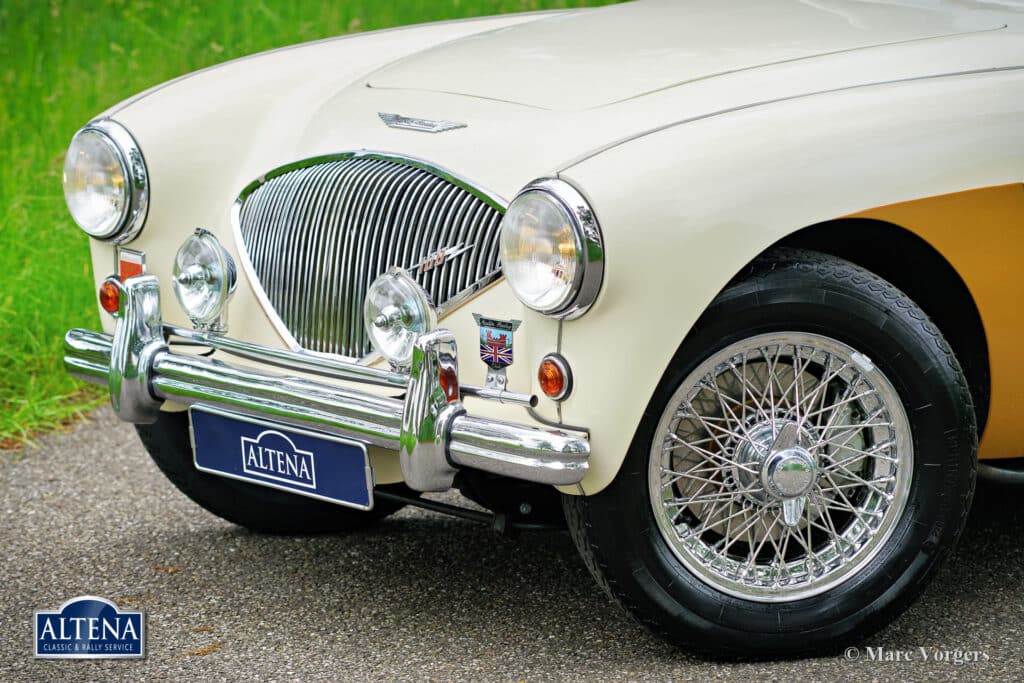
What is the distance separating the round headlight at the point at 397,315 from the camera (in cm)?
287

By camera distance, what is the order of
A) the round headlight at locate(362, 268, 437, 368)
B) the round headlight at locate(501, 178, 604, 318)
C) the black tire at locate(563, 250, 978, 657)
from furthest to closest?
the round headlight at locate(362, 268, 437, 368) → the black tire at locate(563, 250, 978, 657) → the round headlight at locate(501, 178, 604, 318)

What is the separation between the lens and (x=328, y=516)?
12.7 feet

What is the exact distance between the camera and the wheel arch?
2.97 m

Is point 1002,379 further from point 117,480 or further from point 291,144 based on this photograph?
point 117,480

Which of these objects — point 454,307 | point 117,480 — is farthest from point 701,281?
point 117,480

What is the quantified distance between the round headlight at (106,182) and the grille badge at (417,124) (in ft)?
2.13

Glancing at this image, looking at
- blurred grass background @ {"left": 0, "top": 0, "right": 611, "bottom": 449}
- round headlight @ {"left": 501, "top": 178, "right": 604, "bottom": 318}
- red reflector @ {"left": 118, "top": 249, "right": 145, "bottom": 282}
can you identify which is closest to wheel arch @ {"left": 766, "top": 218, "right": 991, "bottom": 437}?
round headlight @ {"left": 501, "top": 178, "right": 604, "bottom": 318}

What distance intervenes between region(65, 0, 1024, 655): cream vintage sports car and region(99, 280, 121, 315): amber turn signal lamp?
9 centimetres

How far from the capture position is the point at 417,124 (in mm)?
3217

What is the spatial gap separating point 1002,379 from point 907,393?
1.07 feet

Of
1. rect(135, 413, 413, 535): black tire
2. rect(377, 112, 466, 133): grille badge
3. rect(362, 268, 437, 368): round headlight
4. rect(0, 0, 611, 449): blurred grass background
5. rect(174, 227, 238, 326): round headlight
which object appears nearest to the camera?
rect(362, 268, 437, 368): round headlight

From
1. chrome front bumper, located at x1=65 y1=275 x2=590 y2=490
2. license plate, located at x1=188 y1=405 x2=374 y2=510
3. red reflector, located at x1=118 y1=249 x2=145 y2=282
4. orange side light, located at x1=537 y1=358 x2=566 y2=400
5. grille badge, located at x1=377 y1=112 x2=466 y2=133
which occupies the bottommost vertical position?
license plate, located at x1=188 y1=405 x2=374 y2=510

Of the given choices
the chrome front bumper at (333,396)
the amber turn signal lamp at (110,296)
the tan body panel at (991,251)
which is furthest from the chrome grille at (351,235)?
the tan body panel at (991,251)

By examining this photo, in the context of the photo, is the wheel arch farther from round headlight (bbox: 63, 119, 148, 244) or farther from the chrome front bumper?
round headlight (bbox: 63, 119, 148, 244)
